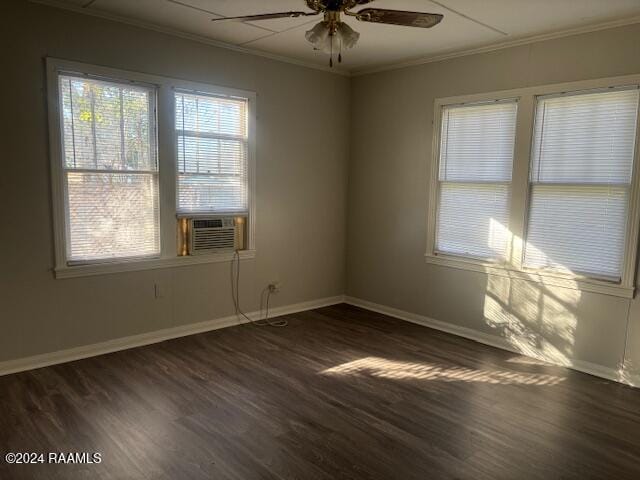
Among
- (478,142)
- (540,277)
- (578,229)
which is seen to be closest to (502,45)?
(478,142)

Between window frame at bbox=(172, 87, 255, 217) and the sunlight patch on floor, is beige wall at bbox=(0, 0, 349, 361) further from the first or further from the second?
the sunlight patch on floor

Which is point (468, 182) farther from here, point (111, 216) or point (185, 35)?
point (111, 216)

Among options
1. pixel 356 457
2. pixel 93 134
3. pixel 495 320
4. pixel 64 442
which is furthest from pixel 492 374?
pixel 93 134

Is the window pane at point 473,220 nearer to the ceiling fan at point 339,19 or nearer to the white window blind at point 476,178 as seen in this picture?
the white window blind at point 476,178

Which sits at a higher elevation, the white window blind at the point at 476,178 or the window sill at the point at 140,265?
the white window blind at the point at 476,178

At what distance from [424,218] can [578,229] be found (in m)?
1.42

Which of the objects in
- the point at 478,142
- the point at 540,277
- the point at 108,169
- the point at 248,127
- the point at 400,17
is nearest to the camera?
the point at 400,17

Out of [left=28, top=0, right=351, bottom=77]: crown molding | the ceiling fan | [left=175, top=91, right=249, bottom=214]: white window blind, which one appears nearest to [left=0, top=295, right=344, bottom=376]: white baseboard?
[left=175, top=91, right=249, bottom=214]: white window blind

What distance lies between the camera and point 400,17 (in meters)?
2.45

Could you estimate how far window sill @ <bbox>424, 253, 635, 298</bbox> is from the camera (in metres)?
3.52

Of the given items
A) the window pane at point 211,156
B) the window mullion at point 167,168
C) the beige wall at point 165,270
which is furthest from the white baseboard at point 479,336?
the window mullion at point 167,168

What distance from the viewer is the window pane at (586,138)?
11.3 feet

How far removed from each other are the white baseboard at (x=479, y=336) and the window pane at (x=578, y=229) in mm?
729

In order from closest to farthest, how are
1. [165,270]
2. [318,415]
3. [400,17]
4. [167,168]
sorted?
1. [400,17]
2. [318,415]
3. [167,168]
4. [165,270]
